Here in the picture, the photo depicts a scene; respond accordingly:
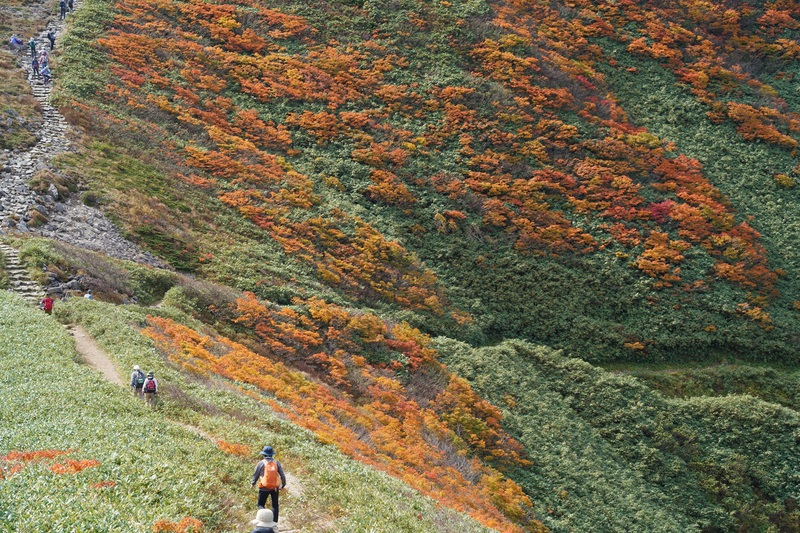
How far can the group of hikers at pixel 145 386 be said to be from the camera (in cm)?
2042

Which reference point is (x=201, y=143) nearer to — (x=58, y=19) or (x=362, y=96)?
(x=362, y=96)

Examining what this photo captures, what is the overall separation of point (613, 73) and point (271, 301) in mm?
45725

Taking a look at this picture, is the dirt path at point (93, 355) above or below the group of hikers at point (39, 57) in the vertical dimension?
below

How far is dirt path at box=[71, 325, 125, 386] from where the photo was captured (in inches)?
915

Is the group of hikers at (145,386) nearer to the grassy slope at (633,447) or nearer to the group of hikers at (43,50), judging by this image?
the grassy slope at (633,447)

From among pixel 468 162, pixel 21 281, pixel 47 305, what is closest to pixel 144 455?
pixel 47 305

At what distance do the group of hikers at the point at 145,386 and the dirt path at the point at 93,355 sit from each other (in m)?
1.45

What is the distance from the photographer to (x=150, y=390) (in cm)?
2045

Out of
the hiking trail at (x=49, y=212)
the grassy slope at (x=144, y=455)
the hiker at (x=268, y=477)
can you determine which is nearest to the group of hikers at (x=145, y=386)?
the grassy slope at (x=144, y=455)

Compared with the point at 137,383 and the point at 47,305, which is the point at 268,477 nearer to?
the point at 137,383

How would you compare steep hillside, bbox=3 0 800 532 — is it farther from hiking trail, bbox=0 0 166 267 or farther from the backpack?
the backpack

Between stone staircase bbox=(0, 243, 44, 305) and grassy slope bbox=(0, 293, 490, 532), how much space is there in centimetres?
296

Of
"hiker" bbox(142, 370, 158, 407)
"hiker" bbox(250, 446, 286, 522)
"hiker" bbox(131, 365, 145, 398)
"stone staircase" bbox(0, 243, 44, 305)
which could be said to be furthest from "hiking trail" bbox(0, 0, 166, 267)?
"hiker" bbox(250, 446, 286, 522)

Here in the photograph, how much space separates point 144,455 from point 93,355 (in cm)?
1184
